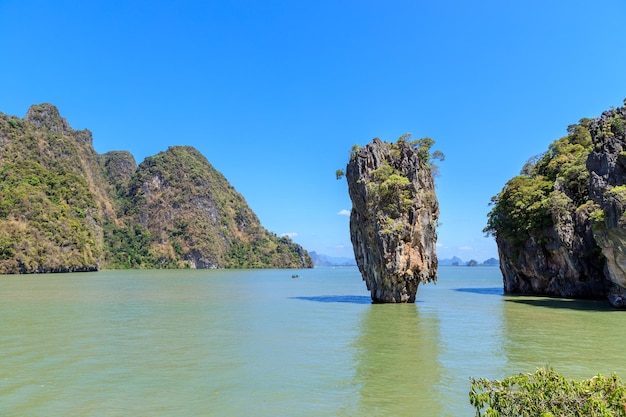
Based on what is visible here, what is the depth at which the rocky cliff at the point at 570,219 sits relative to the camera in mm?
26594

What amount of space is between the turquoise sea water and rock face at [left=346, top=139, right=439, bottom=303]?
358 centimetres

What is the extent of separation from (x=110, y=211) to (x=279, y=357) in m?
157

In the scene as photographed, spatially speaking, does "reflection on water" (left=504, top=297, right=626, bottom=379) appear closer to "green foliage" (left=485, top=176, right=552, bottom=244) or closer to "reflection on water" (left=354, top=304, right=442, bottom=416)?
"reflection on water" (left=354, top=304, right=442, bottom=416)

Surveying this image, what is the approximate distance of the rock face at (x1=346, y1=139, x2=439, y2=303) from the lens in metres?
28.8

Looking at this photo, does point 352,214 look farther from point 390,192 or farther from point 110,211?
point 110,211

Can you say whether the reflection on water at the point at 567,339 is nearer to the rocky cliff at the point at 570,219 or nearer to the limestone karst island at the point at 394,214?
the rocky cliff at the point at 570,219

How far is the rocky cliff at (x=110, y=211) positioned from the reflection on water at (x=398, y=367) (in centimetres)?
8837

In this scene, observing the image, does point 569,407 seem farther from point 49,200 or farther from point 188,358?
point 49,200

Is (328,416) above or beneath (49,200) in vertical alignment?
beneath

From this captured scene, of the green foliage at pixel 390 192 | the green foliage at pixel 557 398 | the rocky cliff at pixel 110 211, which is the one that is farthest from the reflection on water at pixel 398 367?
the rocky cliff at pixel 110 211

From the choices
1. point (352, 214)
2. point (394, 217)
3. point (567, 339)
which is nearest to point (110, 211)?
point (352, 214)

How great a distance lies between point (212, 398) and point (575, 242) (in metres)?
30.4

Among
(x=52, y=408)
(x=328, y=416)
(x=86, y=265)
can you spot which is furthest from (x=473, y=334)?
(x=86, y=265)

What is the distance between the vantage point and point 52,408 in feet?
30.0
